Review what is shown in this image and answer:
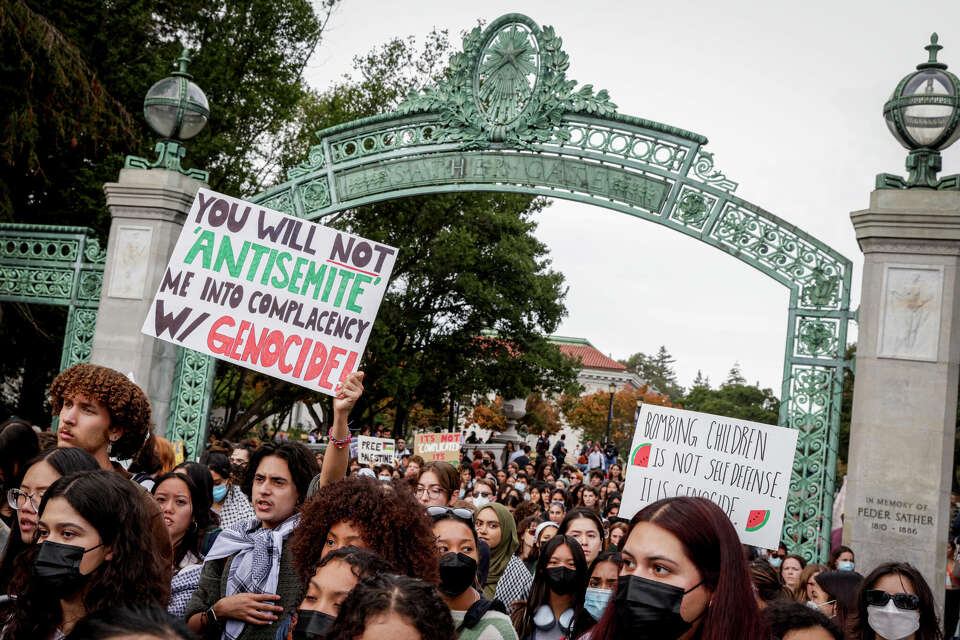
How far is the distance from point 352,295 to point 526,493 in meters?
6.48

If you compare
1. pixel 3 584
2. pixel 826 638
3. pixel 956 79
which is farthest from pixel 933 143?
pixel 3 584

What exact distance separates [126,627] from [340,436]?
8.90 feet

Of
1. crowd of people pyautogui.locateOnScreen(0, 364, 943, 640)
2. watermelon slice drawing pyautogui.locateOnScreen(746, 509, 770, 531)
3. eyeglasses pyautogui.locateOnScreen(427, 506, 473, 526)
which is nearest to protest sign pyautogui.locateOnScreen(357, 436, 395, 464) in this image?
crowd of people pyautogui.locateOnScreen(0, 364, 943, 640)

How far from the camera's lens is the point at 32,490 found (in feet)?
12.8

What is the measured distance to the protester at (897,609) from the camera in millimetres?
4555

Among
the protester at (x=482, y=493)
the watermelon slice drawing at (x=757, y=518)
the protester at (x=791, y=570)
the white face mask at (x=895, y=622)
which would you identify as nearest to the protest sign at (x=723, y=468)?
the watermelon slice drawing at (x=757, y=518)

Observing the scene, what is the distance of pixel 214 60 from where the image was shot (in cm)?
2045

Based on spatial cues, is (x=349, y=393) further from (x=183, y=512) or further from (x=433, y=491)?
(x=433, y=491)

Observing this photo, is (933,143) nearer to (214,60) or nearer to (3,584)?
(3,584)

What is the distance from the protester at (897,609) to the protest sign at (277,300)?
11.2 feet

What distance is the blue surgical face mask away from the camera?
484 cm

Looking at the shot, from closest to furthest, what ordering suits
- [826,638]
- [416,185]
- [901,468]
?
[826,638] → [901,468] → [416,185]

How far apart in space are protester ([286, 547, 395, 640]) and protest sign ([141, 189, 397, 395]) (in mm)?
3129

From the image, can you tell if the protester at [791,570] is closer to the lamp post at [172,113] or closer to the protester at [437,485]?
the protester at [437,485]
